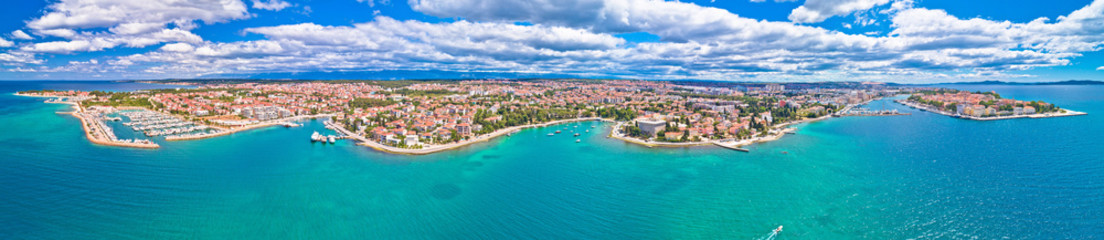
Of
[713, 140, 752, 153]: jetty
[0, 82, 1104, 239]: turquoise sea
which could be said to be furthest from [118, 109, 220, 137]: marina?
[713, 140, 752, 153]: jetty

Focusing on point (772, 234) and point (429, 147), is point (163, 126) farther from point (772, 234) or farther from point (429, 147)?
point (772, 234)

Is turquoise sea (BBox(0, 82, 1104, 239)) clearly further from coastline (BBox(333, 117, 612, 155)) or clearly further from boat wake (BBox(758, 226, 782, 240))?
coastline (BBox(333, 117, 612, 155))

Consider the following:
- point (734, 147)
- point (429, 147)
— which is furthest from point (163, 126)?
point (734, 147)

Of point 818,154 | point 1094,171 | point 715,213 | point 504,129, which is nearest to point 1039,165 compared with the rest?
point 1094,171

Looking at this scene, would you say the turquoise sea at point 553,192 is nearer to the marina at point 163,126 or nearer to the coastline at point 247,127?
the coastline at point 247,127

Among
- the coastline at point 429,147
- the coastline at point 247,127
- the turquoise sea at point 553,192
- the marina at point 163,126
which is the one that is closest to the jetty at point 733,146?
the turquoise sea at point 553,192

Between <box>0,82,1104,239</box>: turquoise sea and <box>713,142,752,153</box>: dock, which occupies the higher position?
<box>713,142,752,153</box>: dock

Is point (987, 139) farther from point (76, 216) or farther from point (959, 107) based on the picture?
point (76, 216)

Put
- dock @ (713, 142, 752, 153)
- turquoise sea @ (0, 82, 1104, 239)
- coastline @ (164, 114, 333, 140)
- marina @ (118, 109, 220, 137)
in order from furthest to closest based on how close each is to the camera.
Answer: marina @ (118, 109, 220, 137)
coastline @ (164, 114, 333, 140)
dock @ (713, 142, 752, 153)
turquoise sea @ (0, 82, 1104, 239)

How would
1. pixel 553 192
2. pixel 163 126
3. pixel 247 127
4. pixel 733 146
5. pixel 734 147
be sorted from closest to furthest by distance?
pixel 553 192
pixel 734 147
pixel 733 146
pixel 163 126
pixel 247 127
